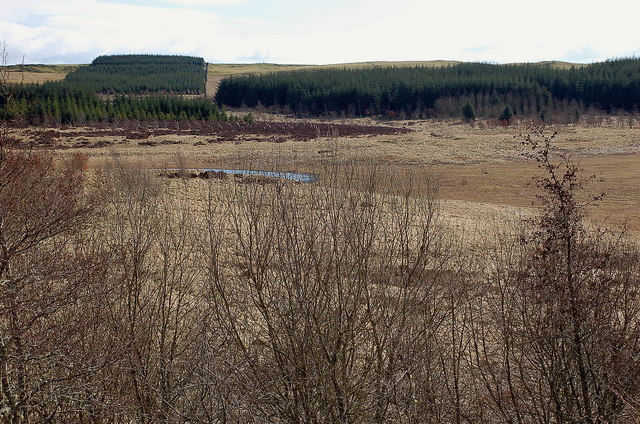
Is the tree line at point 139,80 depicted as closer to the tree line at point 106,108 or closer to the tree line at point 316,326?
the tree line at point 106,108

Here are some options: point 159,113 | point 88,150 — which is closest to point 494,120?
point 159,113

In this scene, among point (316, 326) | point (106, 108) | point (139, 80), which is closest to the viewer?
point (316, 326)

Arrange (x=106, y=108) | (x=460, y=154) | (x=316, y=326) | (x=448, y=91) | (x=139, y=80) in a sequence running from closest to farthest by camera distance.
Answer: (x=316, y=326)
(x=460, y=154)
(x=106, y=108)
(x=448, y=91)
(x=139, y=80)

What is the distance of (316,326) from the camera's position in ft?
27.2

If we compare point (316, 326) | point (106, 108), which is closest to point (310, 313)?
point (316, 326)

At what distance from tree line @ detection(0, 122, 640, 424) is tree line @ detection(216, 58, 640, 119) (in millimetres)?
79657

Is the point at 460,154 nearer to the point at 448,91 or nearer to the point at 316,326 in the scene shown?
the point at 316,326

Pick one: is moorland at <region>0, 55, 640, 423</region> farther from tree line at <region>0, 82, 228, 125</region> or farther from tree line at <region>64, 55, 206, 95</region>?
tree line at <region>64, 55, 206, 95</region>

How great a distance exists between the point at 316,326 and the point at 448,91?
324 feet

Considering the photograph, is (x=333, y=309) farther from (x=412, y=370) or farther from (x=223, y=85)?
(x=223, y=85)

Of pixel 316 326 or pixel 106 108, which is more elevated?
pixel 106 108

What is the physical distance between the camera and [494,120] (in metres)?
81.4

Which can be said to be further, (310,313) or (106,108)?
(106,108)

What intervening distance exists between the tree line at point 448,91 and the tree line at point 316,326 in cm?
7966
